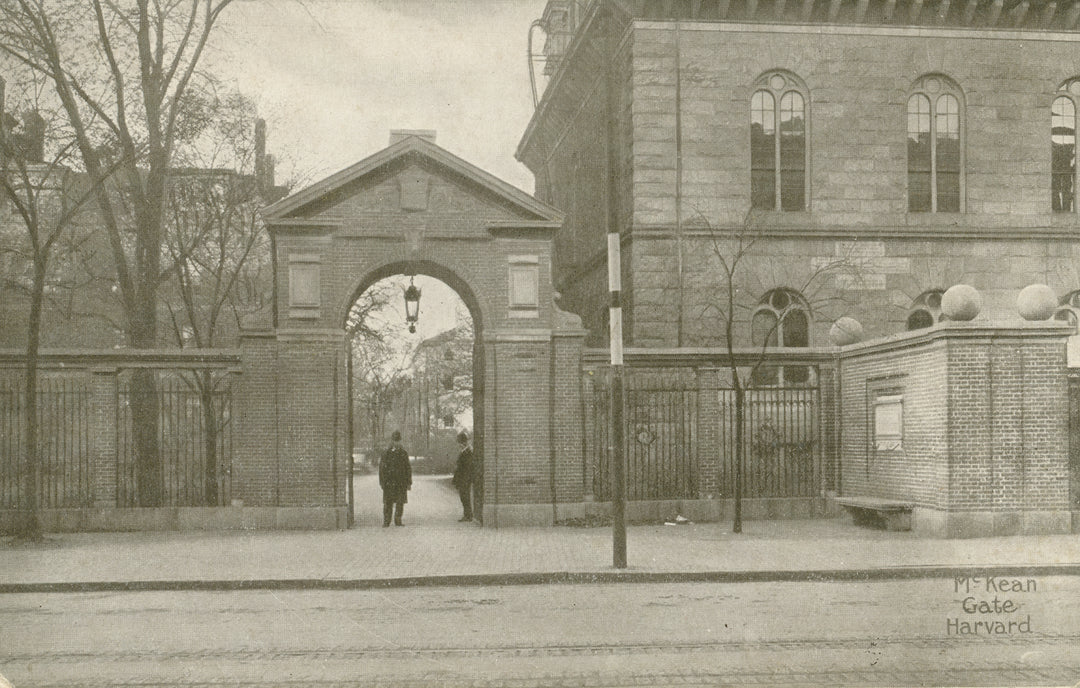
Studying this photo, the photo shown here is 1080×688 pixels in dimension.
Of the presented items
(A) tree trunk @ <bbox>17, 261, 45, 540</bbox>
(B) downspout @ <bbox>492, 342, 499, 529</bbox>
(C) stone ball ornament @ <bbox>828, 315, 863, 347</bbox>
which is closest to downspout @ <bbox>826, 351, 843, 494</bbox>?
(C) stone ball ornament @ <bbox>828, 315, 863, 347</bbox>

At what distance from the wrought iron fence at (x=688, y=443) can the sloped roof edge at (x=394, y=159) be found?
3.64m

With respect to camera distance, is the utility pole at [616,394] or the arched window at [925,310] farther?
the arched window at [925,310]

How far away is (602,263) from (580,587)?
16.3 meters

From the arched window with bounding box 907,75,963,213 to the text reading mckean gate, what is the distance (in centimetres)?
1418

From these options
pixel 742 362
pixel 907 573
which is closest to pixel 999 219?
pixel 742 362

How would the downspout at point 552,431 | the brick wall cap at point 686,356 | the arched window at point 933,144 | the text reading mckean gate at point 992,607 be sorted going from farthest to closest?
the arched window at point 933,144 → the brick wall cap at point 686,356 → the downspout at point 552,431 → the text reading mckean gate at point 992,607

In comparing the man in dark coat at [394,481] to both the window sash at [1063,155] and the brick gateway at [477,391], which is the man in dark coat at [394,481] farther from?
the window sash at [1063,155]

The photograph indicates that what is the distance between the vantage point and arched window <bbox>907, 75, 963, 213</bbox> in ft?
82.8

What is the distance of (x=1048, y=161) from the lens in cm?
2520

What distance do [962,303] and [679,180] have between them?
920 centimetres

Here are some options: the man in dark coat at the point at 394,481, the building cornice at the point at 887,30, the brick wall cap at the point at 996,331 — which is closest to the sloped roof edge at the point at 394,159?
the man in dark coat at the point at 394,481

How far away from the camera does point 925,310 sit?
25047mm

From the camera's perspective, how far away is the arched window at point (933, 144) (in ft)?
82.8

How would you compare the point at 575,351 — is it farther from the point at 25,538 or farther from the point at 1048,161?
the point at 1048,161
